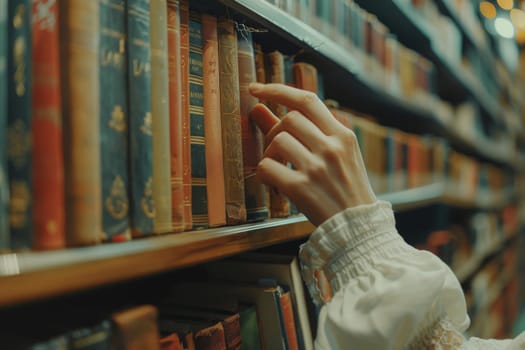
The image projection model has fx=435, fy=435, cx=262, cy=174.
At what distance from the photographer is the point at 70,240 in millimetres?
386

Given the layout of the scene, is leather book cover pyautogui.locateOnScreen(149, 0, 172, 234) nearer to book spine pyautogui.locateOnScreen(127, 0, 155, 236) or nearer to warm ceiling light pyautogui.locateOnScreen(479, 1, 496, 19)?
book spine pyautogui.locateOnScreen(127, 0, 155, 236)

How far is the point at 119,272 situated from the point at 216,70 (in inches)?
12.3

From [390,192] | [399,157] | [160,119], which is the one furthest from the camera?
[399,157]

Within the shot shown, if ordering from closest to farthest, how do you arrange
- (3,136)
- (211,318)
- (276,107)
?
(3,136) → (211,318) → (276,107)

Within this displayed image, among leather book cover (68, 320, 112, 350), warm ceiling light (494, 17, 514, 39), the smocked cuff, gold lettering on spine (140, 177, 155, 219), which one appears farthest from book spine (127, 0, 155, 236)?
warm ceiling light (494, 17, 514, 39)

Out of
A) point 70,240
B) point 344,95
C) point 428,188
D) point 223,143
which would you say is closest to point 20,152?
point 70,240

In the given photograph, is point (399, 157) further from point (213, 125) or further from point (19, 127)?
point (19, 127)

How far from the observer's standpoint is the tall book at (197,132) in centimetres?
55

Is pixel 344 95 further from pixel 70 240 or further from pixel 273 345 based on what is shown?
pixel 70 240

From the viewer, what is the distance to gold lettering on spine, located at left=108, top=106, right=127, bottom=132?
43 centimetres

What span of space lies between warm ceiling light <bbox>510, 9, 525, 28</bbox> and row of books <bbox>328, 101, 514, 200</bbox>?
544 millimetres

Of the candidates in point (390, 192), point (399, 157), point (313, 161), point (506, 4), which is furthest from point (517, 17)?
point (313, 161)

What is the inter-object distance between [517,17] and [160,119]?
5.95ft

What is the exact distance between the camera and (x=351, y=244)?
55cm
